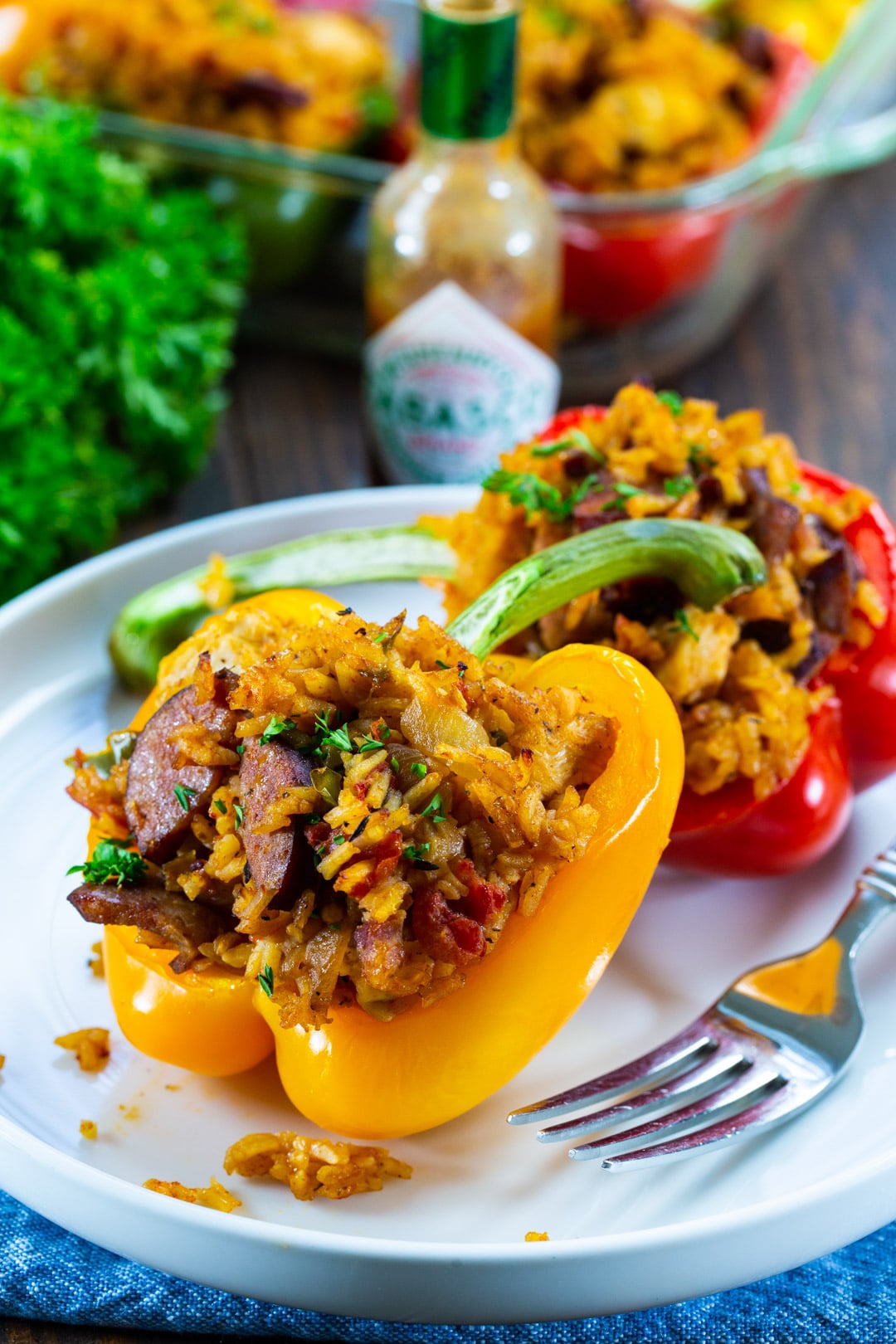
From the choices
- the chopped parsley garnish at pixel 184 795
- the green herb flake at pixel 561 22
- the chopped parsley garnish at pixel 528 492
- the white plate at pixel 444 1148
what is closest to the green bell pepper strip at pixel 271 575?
the white plate at pixel 444 1148

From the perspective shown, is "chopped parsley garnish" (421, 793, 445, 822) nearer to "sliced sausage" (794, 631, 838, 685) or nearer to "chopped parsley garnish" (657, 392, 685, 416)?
"sliced sausage" (794, 631, 838, 685)

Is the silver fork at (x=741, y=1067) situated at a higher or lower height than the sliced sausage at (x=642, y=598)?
lower

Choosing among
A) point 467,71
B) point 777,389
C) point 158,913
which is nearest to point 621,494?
point 158,913

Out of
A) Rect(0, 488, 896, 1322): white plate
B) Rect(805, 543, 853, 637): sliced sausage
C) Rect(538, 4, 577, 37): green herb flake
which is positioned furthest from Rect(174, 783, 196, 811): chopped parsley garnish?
Rect(538, 4, 577, 37): green herb flake

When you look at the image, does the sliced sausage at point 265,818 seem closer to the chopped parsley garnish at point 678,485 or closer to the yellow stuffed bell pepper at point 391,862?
the yellow stuffed bell pepper at point 391,862

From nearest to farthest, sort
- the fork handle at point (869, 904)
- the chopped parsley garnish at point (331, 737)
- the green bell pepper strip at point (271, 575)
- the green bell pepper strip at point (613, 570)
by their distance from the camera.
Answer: the chopped parsley garnish at point (331, 737) → the green bell pepper strip at point (613, 570) → the fork handle at point (869, 904) → the green bell pepper strip at point (271, 575)

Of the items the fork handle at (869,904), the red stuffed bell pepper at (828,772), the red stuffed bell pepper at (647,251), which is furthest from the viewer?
the red stuffed bell pepper at (647,251)

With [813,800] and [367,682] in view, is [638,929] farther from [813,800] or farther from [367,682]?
[367,682]

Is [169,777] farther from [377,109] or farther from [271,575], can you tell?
[377,109]

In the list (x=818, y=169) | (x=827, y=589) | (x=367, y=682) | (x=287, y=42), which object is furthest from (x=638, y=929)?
(x=287, y=42)

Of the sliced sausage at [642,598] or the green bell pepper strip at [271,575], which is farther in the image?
the green bell pepper strip at [271,575]
